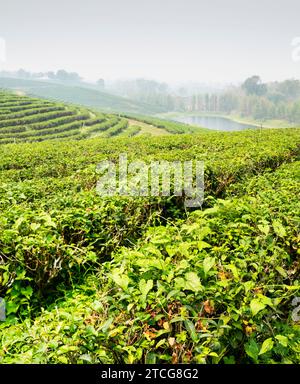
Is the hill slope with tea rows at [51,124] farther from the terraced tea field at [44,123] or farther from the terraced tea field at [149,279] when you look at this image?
the terraced tea field at [149,279]

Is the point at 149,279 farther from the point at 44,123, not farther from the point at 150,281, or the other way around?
the point at 44,123

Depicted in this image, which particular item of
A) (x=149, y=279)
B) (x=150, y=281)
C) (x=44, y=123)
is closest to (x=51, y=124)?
(x=44, y=123)

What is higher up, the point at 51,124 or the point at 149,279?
the point at 149,279

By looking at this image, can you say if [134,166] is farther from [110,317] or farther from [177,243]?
[110,317]

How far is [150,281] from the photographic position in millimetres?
2762

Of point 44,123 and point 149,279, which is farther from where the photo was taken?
point 44,123

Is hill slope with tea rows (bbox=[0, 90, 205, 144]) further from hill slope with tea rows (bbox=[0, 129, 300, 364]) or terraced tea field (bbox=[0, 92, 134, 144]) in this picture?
hill slope with tea rows (bbox=[0, 129, 300, 364])

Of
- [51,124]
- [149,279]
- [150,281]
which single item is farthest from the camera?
[51,124]

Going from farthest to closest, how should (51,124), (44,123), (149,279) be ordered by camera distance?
1. (51,124)
2. (44,123)
3. (149,279)

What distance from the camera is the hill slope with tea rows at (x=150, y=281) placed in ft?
8.44

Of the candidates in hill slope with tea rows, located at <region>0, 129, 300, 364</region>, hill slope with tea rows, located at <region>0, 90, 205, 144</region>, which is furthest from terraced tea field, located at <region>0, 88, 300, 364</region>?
hill slope with tea rows, located at <region>0, 90, 205, 144</region>

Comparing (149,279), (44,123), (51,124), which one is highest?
(149,279)

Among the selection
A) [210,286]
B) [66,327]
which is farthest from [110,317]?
[210,286]

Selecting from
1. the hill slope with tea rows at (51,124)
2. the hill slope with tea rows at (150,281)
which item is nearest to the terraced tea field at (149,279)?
the hill slope with tea rows at (150,281)
